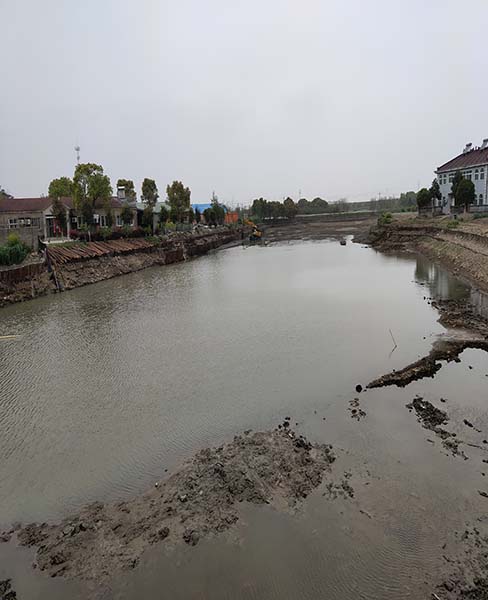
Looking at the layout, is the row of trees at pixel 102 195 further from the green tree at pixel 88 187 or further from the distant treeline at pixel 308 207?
the distant treeline at pixel 308 207

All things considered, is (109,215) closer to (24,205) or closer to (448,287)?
(24,205)

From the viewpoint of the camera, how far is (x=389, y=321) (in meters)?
14.3

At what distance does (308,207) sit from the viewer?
86.9 meters

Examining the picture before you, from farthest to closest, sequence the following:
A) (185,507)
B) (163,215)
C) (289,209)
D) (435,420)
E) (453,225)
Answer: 1. (289,209)
2. (163,215)
3. (453,225)
4. (435,420)
5. (185,507)

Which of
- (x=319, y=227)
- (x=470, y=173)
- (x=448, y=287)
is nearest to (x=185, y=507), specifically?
(x=448, y=287)

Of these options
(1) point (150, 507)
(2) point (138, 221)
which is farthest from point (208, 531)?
(2) point (138, 221)

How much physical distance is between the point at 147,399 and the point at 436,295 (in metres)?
13.7

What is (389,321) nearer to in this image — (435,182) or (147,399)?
(147,399)

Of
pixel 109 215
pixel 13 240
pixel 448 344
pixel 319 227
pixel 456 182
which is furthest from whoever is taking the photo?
pixel 319 227

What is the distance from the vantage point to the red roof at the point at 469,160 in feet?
121

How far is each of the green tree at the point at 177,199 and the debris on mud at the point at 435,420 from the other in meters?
35.9

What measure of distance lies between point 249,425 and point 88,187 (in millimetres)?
25713

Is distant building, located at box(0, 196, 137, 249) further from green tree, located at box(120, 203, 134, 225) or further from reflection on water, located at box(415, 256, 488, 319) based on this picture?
reflection on water, located at box(415, 256, 488, 319)

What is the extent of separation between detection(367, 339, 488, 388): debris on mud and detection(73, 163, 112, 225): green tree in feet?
79.6
